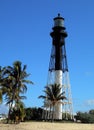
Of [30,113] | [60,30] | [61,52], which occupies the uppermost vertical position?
[60,30]

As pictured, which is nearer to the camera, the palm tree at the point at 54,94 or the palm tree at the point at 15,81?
the palm tree at the point at 15,81

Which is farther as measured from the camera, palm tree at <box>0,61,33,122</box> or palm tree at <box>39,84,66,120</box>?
palm tree at <box>39,84,66,120</box>

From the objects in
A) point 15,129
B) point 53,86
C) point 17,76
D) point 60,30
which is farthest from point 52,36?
point 15,129

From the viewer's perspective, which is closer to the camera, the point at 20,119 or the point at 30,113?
the point at 20,119

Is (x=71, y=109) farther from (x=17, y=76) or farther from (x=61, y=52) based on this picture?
(x=17, y=76)

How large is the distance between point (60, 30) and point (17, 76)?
3438 cm

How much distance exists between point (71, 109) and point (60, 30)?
74.3ft

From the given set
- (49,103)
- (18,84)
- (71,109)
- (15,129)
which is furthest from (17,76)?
(71,109)

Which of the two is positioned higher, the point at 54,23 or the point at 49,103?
the point at 54,23

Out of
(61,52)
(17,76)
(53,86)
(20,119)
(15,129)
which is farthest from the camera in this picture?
(61,52)

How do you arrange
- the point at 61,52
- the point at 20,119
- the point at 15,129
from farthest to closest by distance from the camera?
the point at 61,52
the point at 20,119
the point at 15,129

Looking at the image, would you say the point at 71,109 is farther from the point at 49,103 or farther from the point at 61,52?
A: the point at 61,52

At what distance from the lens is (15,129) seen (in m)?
55.0

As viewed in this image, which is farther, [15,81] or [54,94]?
[54,94]
